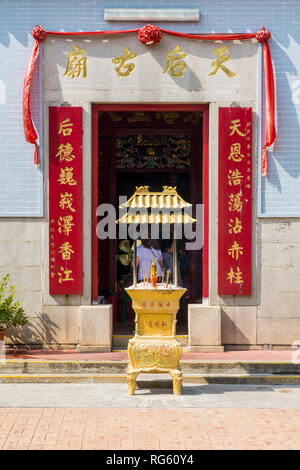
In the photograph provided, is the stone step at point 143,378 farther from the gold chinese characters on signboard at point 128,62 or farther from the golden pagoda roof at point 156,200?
the gold chinese characters on signboard at point 128,62

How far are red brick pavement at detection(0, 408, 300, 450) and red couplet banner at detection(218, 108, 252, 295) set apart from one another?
2921 millimetres

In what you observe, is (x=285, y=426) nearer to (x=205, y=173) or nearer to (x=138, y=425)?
(x=138, y=425)

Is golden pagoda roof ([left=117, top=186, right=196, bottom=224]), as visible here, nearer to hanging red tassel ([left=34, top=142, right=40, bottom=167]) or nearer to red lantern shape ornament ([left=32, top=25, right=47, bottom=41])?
hanging red tassel ([left=34, top=142, right=40, bottom=167])

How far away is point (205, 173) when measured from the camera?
406 inches

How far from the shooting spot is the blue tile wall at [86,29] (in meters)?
10.1

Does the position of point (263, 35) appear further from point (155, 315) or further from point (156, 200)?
point (155, 315)

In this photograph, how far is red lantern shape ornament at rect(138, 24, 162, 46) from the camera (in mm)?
9828

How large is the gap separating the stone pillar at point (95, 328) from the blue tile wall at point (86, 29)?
1847 millimetres

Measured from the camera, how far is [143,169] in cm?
1320

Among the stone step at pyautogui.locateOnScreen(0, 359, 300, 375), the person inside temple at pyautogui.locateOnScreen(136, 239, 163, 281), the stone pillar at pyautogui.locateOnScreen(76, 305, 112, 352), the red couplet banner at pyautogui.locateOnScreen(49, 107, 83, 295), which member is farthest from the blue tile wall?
the stone step at pyautogui.locateOnScreen(0, 359, 300, 375)

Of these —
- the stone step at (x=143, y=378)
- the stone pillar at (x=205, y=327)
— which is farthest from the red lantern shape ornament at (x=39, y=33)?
the stone step at (x=143, y=378)

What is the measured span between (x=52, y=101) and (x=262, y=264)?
4.43m

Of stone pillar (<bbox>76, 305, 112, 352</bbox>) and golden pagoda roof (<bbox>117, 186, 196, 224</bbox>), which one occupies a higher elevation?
golden pagoda roof (<bbox>117, 186, 196, 224</bbox>)

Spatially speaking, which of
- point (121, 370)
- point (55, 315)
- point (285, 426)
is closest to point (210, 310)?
point (121, 370)
